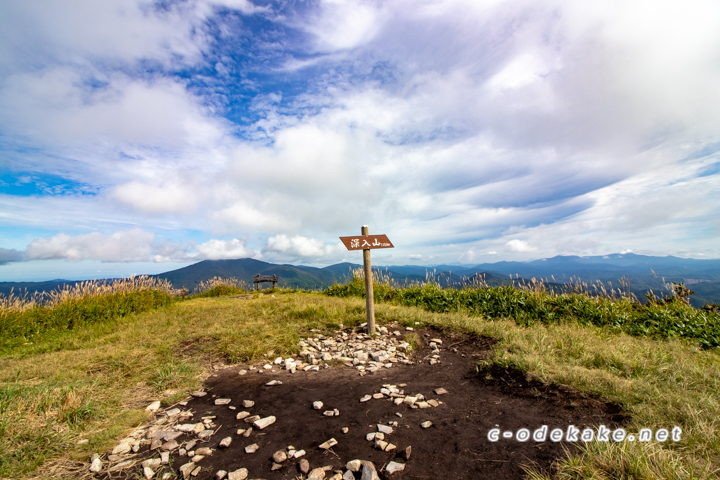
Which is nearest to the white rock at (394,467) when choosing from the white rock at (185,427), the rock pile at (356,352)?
the white rock at (185,427)

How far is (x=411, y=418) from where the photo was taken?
402 centimetres

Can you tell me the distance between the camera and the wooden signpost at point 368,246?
805cm

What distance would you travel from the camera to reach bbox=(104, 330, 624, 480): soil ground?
124 inches

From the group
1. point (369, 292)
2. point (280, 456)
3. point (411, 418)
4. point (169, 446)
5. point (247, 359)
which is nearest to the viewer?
point (280, 456)

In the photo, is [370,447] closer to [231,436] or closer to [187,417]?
[231,436]

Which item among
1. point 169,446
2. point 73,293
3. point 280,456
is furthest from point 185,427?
point 73,293

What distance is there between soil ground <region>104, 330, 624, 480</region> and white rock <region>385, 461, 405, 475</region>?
4cm

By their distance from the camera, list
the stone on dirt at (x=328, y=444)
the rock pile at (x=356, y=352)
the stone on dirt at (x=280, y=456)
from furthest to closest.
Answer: the rock pile at (x=356, y=352), the stone on dirt at (x=328, y=444), the stone on dirt at (x=280, y=456)

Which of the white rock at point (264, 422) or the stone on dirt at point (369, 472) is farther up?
the stone on dirt at point (369, 472)

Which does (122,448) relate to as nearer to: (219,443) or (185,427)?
(185,427)

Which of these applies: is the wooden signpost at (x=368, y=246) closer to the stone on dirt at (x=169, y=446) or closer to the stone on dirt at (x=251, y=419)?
the stone on dirt at (x=251, y=419)

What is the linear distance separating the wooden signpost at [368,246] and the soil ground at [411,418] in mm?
2221

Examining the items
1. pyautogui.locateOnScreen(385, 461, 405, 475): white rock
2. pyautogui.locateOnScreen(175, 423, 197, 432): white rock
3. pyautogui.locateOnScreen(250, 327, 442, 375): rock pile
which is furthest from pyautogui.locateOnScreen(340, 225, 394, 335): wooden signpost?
pyautogui.locateOnScreen(385, 461, 405, 475): white rock

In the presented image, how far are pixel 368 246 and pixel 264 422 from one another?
15.9 ft
